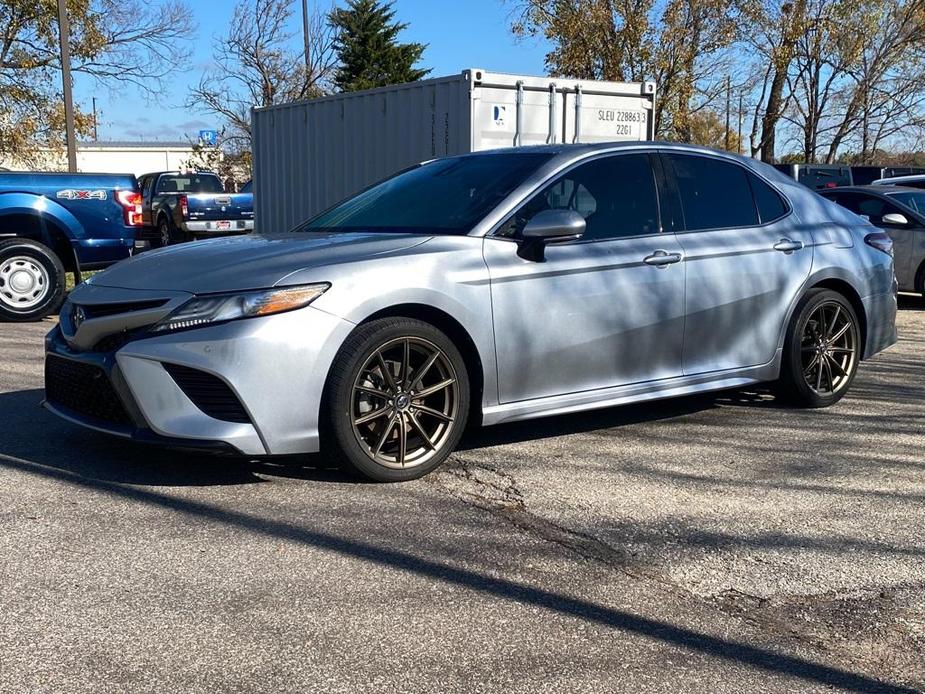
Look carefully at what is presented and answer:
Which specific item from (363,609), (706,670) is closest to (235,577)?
(363,609)

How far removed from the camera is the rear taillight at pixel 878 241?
6742 millimetres

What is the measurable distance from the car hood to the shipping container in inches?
225

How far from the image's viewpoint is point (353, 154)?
41.7 feet

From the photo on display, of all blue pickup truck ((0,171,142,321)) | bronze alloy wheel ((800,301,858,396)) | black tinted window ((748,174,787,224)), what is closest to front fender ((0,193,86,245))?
blue pickup truck ((0,171,142,321))

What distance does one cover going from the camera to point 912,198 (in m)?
13.1

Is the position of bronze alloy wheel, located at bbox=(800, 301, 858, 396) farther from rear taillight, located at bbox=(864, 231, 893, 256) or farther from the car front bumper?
the car front bumper

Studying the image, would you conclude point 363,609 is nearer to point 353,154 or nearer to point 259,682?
point 259,682

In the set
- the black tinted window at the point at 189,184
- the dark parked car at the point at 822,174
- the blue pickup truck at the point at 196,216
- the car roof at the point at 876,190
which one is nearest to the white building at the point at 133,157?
the black tinted window at the point at 189,184

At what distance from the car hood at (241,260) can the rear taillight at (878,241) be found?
3266 mm

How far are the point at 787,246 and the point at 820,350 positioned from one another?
72 centimetres

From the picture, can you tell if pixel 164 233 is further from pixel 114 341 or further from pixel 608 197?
pixel 114 341

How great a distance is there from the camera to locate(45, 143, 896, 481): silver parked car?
442 centimetres

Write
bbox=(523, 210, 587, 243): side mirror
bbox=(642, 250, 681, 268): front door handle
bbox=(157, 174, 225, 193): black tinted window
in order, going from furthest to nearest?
bbox=(157, 174, 225, 193): black tinted window
bbox=(642, 250, 681, 268): front door handle
bbox=(523, 210, 587, 243): side mirror

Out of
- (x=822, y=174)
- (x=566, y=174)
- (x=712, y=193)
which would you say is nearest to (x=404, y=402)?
(x=566, y=174)
